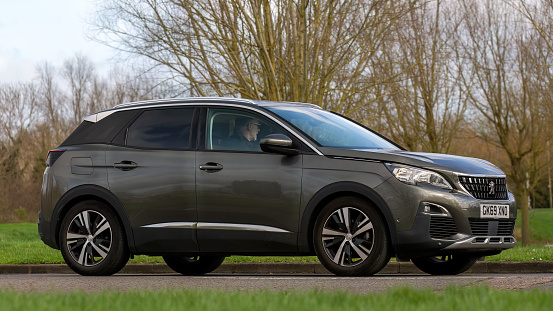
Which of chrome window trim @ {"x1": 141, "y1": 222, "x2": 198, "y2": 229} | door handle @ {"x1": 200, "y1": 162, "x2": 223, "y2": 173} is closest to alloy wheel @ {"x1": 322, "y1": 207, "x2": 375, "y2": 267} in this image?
door handle @ {"x1": 200, "y1": 162, "x2": 223, "y2": 173}

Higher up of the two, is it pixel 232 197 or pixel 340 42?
pixel 340 42

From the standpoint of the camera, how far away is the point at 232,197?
27.8 ft

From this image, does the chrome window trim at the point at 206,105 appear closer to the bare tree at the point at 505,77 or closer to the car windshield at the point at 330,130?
the car windshield at the point at 330,130

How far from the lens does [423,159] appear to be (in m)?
7.99

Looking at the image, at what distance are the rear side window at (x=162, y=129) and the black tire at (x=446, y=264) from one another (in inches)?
116

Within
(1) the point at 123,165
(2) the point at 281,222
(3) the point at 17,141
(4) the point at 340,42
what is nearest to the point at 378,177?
(2) the point at 281,222

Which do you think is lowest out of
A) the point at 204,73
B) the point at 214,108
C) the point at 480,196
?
the point at 480,196

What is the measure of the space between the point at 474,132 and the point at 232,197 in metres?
26.6

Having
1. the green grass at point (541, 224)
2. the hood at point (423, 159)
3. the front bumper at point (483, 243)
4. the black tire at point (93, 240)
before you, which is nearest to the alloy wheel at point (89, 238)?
→ the black tire at point (93, 240)

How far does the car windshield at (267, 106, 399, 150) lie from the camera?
338 inches

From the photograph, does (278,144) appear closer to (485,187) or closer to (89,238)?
(485,187)

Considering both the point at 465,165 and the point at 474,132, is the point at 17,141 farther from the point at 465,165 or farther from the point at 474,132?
the point at 465,165

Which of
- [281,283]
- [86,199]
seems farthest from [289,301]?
[86,199]

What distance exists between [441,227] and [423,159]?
0.68m
